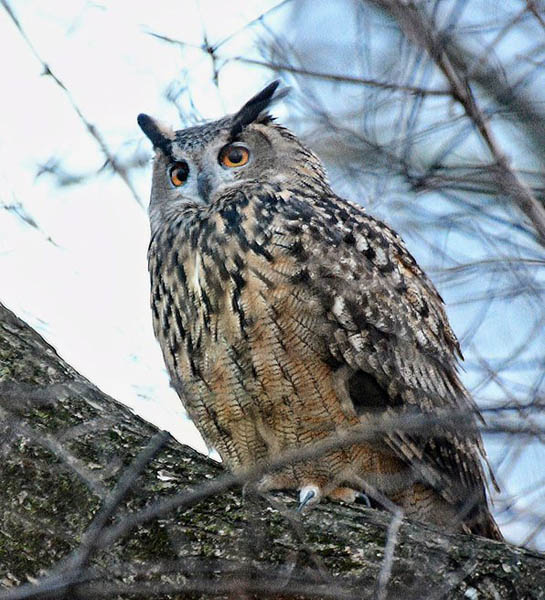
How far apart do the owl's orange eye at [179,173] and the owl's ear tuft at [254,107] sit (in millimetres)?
229

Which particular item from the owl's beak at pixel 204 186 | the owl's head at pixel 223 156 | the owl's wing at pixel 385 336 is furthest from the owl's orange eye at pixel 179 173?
the owl's wing at pixel 385 336

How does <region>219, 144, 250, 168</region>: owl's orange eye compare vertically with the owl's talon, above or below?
above

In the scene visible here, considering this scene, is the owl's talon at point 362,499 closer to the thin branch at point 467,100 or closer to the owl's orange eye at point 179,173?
the thin branch at point 467,100

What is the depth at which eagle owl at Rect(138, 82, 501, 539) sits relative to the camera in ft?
9.34

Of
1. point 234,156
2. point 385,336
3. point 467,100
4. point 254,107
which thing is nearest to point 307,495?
point 385,336

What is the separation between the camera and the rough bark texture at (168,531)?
2250 mm

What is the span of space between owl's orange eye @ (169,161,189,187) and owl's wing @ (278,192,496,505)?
2.19ft

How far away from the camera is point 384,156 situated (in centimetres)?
276

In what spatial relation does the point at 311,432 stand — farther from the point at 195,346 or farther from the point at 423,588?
the point at 423,588

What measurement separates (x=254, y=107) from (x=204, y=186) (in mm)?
455

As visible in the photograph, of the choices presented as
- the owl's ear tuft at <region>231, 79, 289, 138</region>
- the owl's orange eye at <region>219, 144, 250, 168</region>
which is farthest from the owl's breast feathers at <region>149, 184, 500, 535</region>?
the owl's ear tuft at <region>231, 79, 289, 138</region>

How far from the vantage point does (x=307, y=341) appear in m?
2.84

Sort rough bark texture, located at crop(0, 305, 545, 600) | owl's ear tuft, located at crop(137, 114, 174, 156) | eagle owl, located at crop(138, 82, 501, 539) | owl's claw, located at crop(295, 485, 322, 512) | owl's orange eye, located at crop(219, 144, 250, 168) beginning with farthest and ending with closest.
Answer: owl's ear tuft, located at crop(137, 114, 174, 156), owl's orange eye, located at crop(219, 144, 250, 168), eagle owl, located at crop(138, 82, 501, 539), owl's claw, located at crop(295, 485, 322, 512), rough bark texture, located at crop(0, 305, 545, 600)

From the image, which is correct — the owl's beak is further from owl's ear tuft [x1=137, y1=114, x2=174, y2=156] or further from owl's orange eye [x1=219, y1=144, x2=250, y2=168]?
owl's ear tuft [x1=137, y1=114, x2=174, y2=156]
